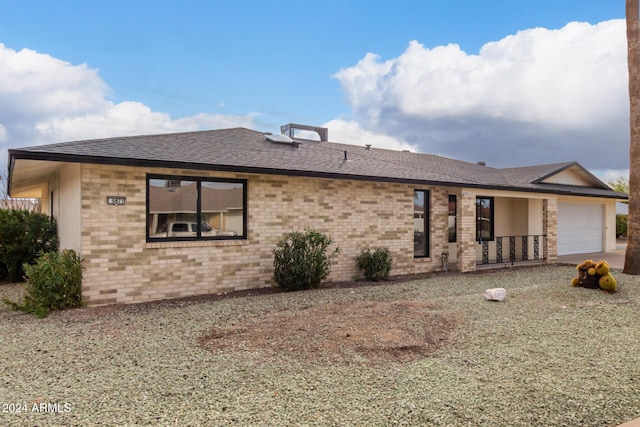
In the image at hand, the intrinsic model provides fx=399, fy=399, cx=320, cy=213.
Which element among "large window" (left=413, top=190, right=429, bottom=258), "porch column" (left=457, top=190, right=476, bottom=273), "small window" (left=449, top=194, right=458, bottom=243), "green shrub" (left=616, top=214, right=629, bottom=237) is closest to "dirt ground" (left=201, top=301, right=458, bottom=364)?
"large window" (left=413, top=190, right=429, bottom=258)

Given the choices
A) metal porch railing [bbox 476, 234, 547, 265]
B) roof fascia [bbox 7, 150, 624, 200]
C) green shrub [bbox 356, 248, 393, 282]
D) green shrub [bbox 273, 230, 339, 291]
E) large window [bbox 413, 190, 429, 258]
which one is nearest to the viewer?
roof fascia [bbox 7, 150, 624, 200]

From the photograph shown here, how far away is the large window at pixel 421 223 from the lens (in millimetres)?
12086

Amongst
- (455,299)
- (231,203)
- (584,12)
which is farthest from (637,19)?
(231,203)

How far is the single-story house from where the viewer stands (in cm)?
773

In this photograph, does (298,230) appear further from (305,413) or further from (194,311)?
(305,413)

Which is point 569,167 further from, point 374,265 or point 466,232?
point 374,265

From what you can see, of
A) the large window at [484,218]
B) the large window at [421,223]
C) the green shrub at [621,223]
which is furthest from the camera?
the green shrub at [621,223]

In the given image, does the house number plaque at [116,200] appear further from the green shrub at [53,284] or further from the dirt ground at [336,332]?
the dirt ground at [336,332]

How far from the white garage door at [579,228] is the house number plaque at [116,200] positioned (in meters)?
17.3

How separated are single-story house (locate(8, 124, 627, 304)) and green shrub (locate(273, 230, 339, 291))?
549 millimetres

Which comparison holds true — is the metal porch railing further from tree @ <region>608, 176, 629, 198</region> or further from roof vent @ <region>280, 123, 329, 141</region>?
tree @ <region>608, 176, 629, 198</region>

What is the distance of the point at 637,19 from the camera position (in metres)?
11.3

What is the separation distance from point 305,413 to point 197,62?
1191cm

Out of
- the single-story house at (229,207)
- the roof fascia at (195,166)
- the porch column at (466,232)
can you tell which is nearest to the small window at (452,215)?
the single-story house at (229,207)
